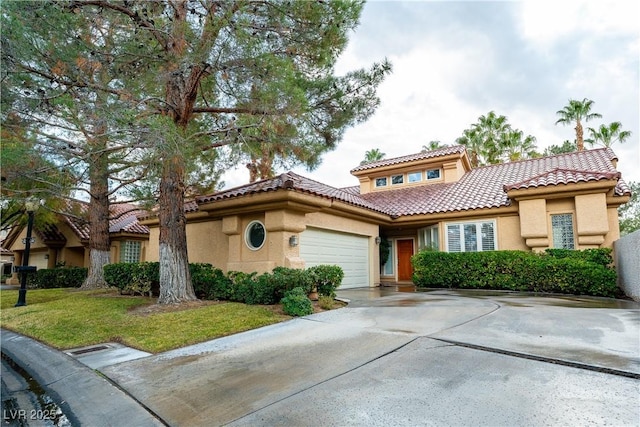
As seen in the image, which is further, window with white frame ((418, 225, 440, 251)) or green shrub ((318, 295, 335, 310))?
window with white frame ((418, 225, 440, 251))

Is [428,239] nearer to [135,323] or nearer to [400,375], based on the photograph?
[135,323]

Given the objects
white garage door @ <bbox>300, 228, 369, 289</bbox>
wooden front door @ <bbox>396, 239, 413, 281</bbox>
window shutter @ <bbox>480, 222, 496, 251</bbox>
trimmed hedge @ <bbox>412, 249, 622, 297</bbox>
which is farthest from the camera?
wooden front door @ <bbox>396, 239, 413, 281</bbox>

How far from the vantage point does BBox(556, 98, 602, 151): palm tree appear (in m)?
24.3

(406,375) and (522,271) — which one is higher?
(522,271)

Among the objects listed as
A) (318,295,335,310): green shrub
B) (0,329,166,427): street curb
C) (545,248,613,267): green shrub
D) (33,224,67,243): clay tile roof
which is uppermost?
(33,224,67,243): clay tile roof

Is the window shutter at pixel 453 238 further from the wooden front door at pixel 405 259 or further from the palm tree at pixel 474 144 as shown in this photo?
the palm tree at pixel 474 144

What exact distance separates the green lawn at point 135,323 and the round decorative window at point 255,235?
2.57 metres

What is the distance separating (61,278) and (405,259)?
1873cm

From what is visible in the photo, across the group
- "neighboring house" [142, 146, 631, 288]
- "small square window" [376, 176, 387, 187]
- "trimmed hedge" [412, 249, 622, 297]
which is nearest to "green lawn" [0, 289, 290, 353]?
"neighboring house" [142, 146, 631, 288]

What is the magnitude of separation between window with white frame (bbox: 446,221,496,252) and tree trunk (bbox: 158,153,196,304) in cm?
1073

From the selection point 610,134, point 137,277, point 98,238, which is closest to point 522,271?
point 137,277

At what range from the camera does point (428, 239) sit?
16234mm

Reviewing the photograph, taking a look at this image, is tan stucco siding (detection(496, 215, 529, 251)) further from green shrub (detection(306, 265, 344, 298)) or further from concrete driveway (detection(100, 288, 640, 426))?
green shrub (detection(306, 265, 344, 298))

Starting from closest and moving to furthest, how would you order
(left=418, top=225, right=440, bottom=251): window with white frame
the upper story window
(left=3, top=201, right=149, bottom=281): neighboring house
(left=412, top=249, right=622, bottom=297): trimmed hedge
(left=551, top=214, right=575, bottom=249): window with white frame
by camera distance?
(left=412, top=249, right=622, bottom=297): trimmed hedge
(left=551, top=214, right=575, bottom=249): window with white frame
(left=418, top=225, right=440, bottom=251): window with white frame
the upper story window
(left=3, top=201, right=149, bottom=281): neighboring house
